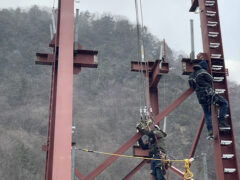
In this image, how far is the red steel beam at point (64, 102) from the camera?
6043mm

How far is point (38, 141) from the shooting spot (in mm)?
41750

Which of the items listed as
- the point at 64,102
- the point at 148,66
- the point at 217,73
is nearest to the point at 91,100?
the point at 148,66

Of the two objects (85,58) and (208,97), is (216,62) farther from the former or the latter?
(85,58)

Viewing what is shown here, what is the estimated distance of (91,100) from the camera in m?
55.6

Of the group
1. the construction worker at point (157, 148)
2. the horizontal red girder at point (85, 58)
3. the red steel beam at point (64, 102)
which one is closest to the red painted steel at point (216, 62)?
the construction worker at point (157, 148)

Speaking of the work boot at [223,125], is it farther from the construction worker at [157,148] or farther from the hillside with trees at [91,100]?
the hillside with trees at [91,100]

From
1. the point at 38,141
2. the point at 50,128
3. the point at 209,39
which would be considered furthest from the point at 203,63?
the point at 38,141

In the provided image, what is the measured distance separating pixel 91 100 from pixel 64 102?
161 ft

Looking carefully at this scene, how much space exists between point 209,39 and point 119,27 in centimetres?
6399

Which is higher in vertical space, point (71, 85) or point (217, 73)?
point (217, 73)

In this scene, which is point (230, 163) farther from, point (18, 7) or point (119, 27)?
point (18, 7)

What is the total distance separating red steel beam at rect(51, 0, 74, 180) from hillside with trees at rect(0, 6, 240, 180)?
2941cm

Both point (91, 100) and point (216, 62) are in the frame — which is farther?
point (91, 100)

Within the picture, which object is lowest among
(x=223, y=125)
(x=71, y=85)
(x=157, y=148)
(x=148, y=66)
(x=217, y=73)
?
(x=157, y=148)
